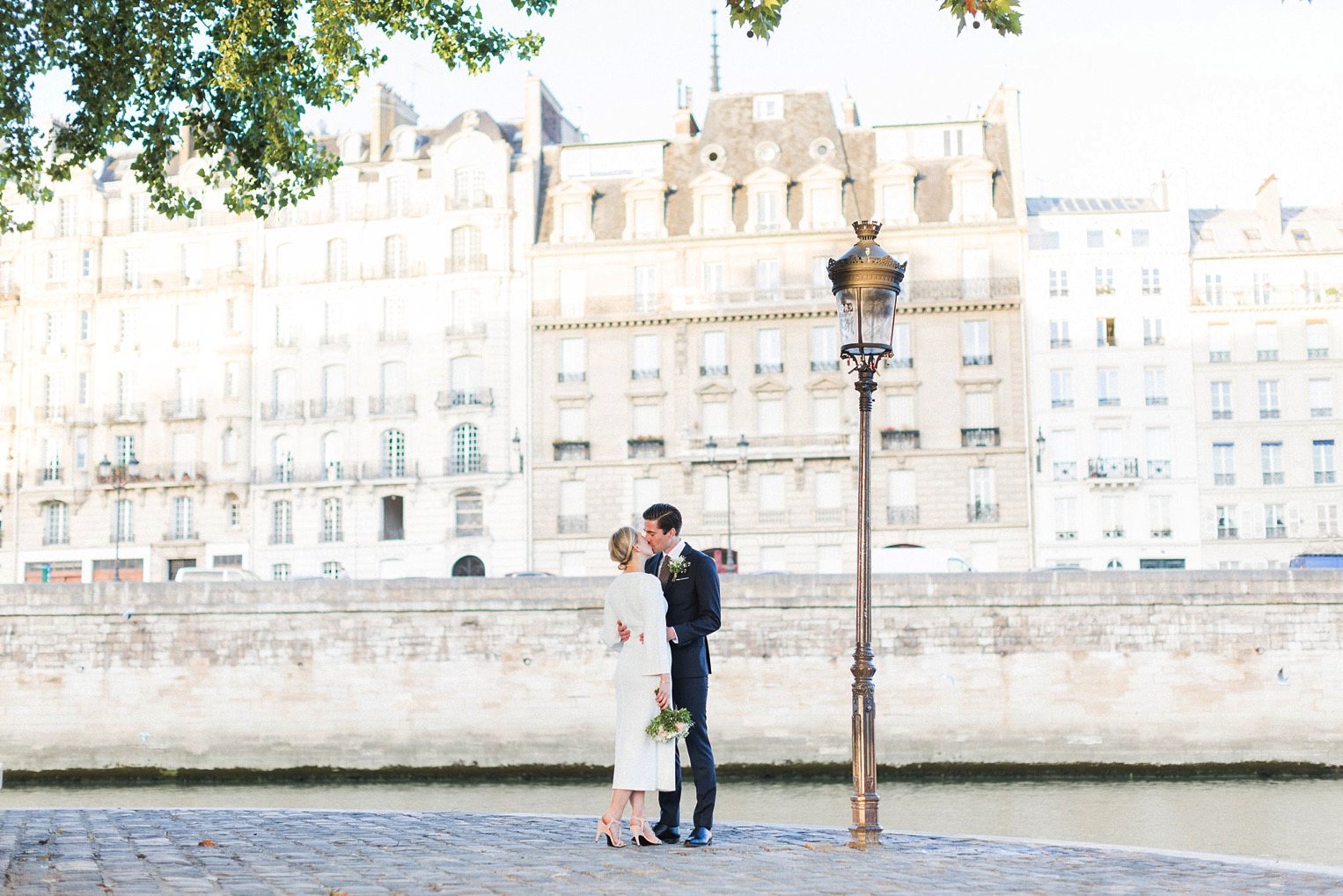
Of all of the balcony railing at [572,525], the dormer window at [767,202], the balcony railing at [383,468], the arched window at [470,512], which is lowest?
the balcony railing at [572,525]

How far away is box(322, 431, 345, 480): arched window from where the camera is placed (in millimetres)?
45344

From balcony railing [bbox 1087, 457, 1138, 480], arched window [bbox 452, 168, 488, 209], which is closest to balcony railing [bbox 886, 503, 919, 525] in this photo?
balcony railing [bbox 1087, 457, 1138, 480]

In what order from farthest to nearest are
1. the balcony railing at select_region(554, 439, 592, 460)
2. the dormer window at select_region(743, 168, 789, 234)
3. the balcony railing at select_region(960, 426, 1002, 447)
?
the dormer window at select_region(743, 168, 789, 234) → the balcony railing at select_region(554, 439, 592, 460) → the balcony railing at select_region(960, 426, 1002, 447)

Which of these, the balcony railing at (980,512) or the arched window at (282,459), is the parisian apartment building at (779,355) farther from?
the arched window at (282,459)

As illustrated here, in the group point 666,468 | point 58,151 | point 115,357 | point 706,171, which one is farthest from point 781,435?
point 58,151

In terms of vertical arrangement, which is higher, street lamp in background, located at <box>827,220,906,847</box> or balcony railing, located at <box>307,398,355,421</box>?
balcony railing, located at <box>307,398,355,421</box>

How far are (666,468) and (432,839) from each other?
33.9 metres

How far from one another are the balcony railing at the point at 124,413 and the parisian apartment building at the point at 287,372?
0.07 meters

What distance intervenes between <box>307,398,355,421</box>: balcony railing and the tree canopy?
1270 inches

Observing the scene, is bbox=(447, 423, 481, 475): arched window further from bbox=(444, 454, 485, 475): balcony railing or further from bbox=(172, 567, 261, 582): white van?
bbox=(172, 567, 261, 582): white van

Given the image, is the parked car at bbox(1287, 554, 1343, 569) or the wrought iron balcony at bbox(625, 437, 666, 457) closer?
the parked car at bbox(1287, 554, 1343, 569)

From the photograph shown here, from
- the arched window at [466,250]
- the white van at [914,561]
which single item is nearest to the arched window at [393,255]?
the arched window at [466,250]

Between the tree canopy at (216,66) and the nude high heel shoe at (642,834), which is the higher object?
the tree canopy at (216,66)

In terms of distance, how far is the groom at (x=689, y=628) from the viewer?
370 inches
